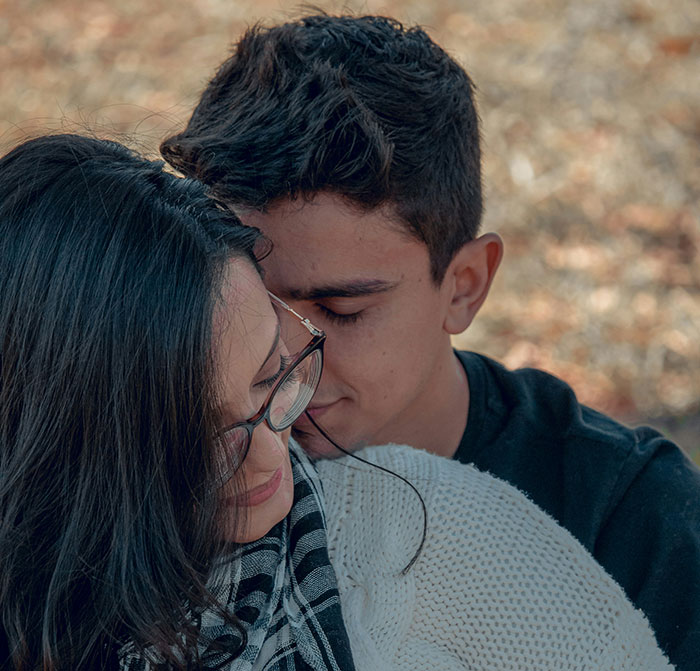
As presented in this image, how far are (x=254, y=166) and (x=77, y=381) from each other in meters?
0.66

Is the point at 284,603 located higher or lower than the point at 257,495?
lower

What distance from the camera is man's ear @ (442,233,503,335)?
2129 mm

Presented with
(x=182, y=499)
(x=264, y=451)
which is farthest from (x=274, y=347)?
(x=182, y=499)

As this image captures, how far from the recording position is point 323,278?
183 centimetres

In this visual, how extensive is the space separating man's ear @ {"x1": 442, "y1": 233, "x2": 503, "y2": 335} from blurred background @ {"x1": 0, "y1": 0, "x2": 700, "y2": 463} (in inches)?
73.5

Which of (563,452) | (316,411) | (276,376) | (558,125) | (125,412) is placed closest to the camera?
(125,412)

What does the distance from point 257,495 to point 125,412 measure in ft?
0.85

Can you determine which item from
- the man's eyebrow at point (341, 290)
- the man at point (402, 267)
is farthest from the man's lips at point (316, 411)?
the man's eyebrow at point (341, 290)

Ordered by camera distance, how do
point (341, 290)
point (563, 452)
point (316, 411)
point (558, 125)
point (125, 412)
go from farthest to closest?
point (558, 125), point (563, 452), point (316, 411), point (341, 290), point (125, 412)

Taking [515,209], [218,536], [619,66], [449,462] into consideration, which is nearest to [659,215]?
[515,209]

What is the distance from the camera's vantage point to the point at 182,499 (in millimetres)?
1448

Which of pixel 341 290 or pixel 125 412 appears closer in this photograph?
pixel 125 412

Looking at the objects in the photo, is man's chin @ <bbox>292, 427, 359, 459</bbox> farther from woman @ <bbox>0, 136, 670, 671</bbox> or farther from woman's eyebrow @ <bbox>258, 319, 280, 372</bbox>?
woman's eyebrow @ <bbox>258, 319, 280, 372</bbox>

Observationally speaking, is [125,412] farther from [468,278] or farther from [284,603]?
[468,278]
